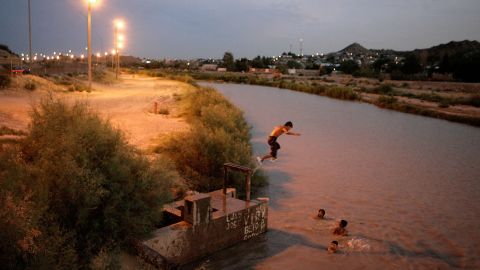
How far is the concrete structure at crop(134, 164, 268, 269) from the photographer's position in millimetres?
6943

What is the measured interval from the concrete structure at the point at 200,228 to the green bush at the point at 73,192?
0.38 m

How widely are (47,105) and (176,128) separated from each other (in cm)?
1022

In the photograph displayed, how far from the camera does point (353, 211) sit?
11.6 meters

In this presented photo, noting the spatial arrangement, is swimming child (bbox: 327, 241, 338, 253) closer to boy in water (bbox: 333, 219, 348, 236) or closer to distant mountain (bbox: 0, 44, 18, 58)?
boy in water (bbox: 333, 219, 348, 236)

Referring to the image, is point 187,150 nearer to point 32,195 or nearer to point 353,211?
point 353,211

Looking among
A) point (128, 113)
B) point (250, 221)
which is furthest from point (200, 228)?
point (128, 113)

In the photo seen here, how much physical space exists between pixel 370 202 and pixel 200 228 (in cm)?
657

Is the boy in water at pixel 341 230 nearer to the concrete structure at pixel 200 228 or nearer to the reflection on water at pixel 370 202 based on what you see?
the reflection on water at pixel 370 202

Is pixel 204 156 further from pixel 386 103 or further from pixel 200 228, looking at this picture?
pixel 386 103

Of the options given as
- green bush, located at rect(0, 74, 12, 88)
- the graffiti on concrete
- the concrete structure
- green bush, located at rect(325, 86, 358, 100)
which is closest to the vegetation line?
the concrete structure

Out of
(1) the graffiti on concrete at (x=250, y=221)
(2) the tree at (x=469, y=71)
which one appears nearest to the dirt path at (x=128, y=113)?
(1) the graffiti on concrete at (x=250, y=221)

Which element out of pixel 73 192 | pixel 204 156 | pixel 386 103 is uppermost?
pixel 73 192

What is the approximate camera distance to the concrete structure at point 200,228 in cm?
694

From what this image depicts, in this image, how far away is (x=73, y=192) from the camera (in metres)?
6.22
